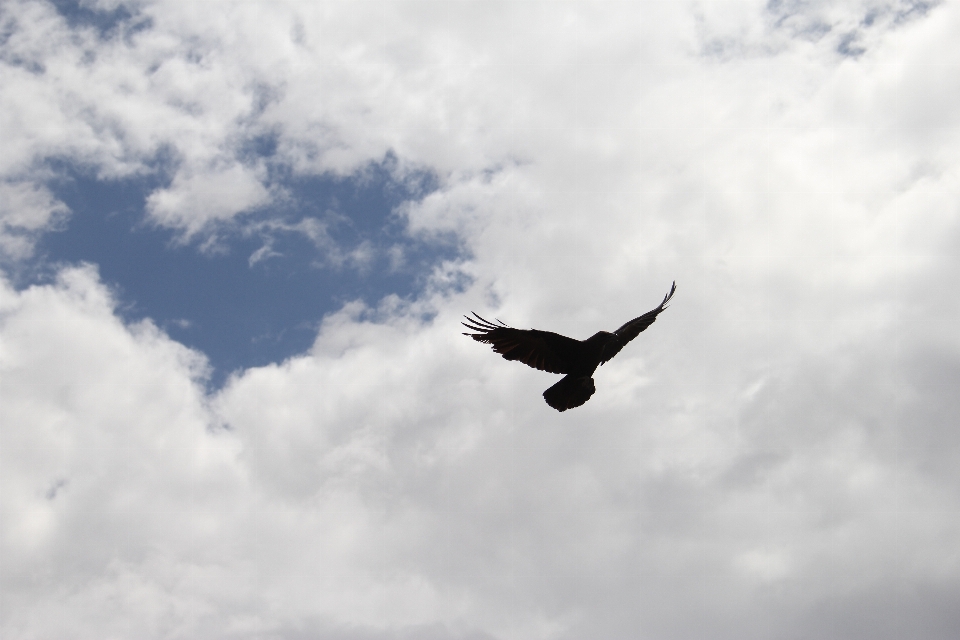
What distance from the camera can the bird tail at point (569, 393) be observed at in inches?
655

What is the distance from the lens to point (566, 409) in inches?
656

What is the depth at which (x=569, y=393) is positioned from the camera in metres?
16.7

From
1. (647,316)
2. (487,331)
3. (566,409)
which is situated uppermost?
(647,316)

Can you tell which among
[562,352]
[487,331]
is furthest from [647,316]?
[487,331]

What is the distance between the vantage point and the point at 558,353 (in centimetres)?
1681

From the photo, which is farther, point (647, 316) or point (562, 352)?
point (647, 316)

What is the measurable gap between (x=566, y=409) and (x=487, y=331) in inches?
86.1

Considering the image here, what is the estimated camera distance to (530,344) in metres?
16.6

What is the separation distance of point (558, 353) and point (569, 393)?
0.82 meters

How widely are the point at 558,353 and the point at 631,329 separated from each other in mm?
2289

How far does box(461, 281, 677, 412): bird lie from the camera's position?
16531 millimetres

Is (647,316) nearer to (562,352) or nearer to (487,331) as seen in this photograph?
(562,352)

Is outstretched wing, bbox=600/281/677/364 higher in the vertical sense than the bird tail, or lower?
higher

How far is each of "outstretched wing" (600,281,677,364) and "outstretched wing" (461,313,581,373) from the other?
81 cm
